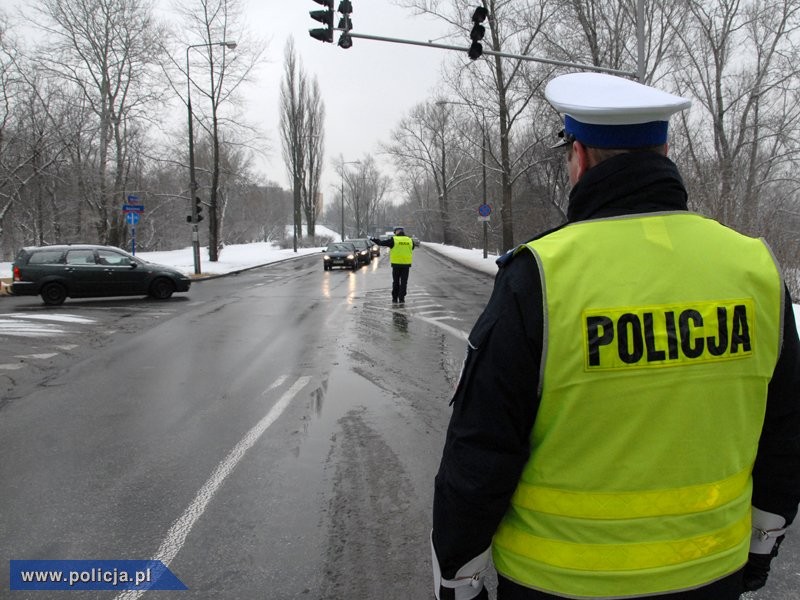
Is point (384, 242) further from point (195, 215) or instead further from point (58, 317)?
point (195, 215)

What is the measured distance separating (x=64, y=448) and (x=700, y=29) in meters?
35.7

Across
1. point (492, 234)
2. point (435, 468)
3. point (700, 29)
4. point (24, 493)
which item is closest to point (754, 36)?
point (700, 29)

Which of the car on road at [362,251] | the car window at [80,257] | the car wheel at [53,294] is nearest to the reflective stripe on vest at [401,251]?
the car window at [80,257]

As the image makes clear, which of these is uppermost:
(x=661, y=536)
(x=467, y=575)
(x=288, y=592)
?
(x=661, y=536)

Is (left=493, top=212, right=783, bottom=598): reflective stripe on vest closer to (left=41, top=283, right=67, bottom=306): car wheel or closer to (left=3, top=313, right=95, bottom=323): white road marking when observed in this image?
(left=3, top=313, right=95, bottom=323): white road marking

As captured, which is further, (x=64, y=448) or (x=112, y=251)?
(x=112, y=251)

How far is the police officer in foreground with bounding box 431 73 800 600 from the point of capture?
1322 mm

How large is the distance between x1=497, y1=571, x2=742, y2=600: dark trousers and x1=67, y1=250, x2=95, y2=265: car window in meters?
16.6

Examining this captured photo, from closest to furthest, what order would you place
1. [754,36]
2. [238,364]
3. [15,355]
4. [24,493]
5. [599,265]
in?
[599,265]
[24,493]
[238,364]
[15,355]
[754,36]

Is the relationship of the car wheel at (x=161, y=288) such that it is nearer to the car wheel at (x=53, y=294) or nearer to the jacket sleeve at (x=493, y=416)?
the car wheel at (x=53, y=294)

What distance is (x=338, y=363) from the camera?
8148mm

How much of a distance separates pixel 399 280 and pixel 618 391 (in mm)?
13453

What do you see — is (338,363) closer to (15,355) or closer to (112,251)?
(15,355)

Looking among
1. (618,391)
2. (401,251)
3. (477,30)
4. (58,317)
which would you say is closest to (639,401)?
(618,391)
